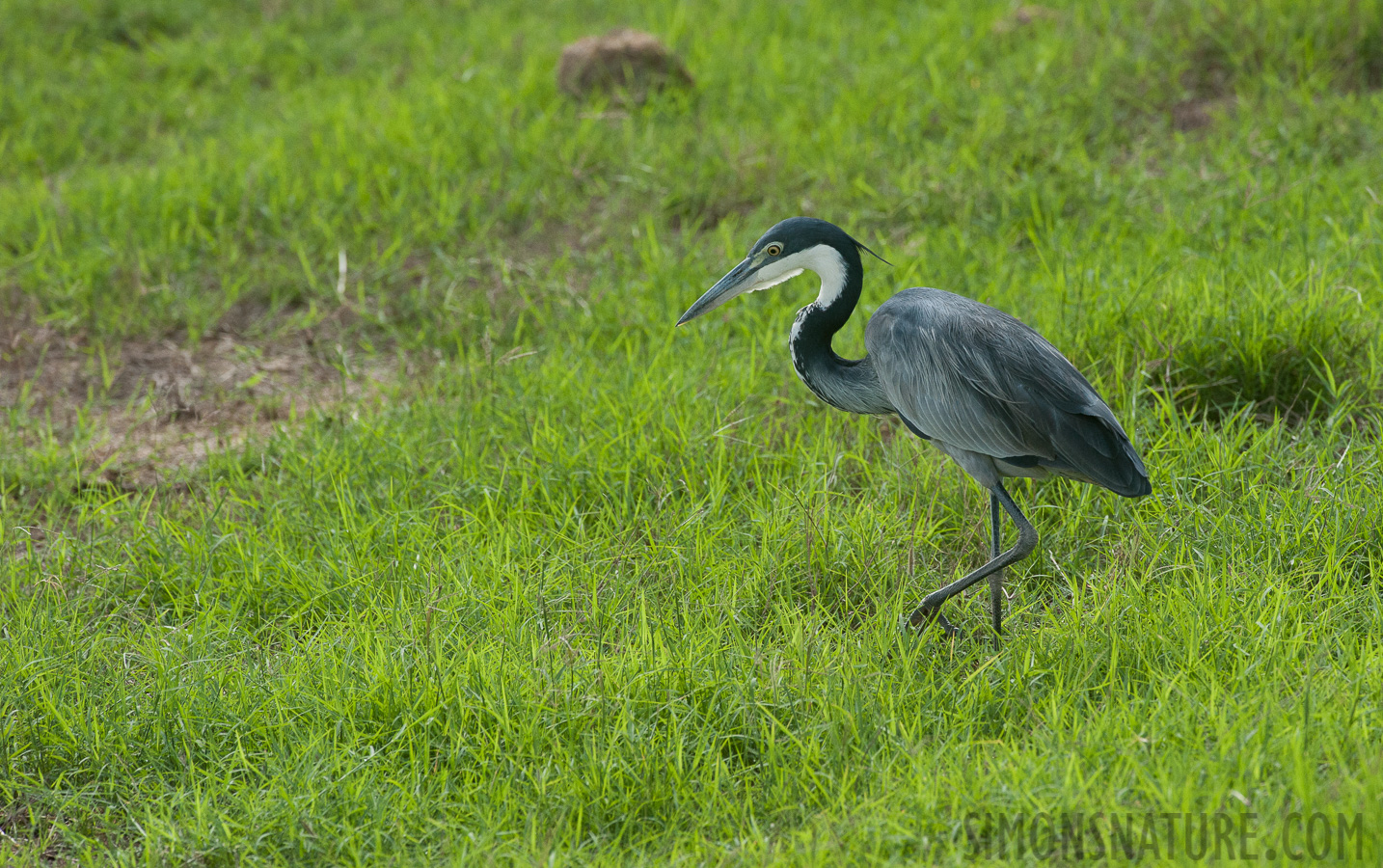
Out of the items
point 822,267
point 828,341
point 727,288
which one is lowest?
point 828,341

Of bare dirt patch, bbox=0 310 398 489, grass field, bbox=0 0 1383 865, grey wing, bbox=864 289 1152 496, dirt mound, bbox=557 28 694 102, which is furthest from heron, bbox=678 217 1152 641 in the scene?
dirt mound, bbox=557 28 694 102

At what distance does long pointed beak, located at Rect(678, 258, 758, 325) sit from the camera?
378cm

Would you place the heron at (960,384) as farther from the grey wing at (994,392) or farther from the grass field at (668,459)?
the grass field at (668,459)

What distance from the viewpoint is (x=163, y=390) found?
5254 millimetres

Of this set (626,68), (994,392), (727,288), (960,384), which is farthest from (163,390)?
(994,392)

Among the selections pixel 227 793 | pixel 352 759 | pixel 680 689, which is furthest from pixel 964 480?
pixel 227 793

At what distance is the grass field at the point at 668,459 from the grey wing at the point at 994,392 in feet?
1.32

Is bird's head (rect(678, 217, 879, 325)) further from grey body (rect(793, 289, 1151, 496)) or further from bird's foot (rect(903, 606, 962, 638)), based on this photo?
bird's foot (rect(903, 606, 962, 638))

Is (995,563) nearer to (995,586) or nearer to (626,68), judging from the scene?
(995,586)

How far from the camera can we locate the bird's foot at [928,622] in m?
3.41

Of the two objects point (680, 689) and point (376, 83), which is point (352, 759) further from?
point (376, 83)

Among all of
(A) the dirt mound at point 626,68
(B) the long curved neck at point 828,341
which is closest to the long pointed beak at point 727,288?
(B) the long curved neck at point 828,341

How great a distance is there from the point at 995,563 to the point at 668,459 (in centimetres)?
133

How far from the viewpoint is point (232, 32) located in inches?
347
